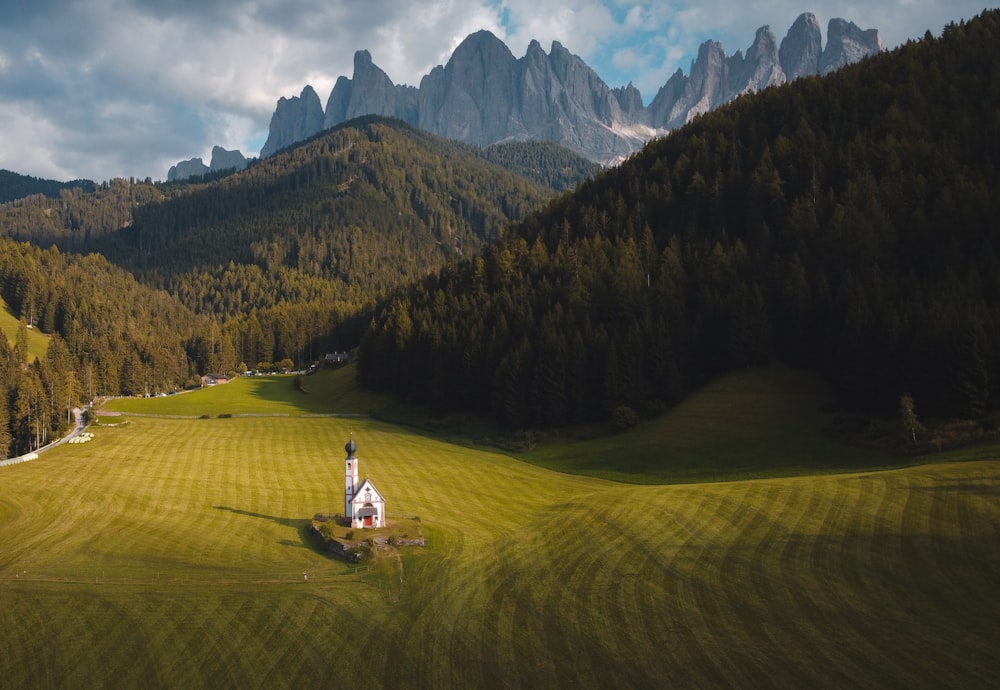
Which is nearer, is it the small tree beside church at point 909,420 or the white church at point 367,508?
the white church at point 367,508

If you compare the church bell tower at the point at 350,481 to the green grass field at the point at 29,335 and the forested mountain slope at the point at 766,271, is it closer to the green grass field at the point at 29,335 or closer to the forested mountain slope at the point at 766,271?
the forested mountain slope at the point at 766,271

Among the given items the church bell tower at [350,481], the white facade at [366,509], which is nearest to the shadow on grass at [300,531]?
the church bell tower at [350,481]

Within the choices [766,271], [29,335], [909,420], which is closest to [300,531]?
[909,420]

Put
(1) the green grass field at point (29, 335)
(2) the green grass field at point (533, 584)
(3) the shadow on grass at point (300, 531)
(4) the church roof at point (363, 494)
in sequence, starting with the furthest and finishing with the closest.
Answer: (1) the green grass field at point (29, 335) → (4) the church roof at point (363, 494) → (3) the shadow on grass at point (300, 531) → (2) the green grass field at point (533, 584)

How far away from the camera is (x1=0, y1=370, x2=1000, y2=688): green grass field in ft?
88.3

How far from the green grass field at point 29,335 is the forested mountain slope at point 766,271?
92.4 metres

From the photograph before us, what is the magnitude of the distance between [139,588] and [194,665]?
11.6m

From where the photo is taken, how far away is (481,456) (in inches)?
3086

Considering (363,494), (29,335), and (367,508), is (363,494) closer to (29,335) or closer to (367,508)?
(367,508)

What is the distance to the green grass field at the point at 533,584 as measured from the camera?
88.3 feet

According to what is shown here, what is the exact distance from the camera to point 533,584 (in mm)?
36656

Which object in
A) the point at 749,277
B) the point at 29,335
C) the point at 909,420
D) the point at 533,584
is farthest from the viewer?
the point at 29,335

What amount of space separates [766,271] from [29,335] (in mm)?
177662

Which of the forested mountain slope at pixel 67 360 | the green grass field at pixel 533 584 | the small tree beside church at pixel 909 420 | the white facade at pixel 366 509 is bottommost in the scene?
the green grass field at pixel 533 584
